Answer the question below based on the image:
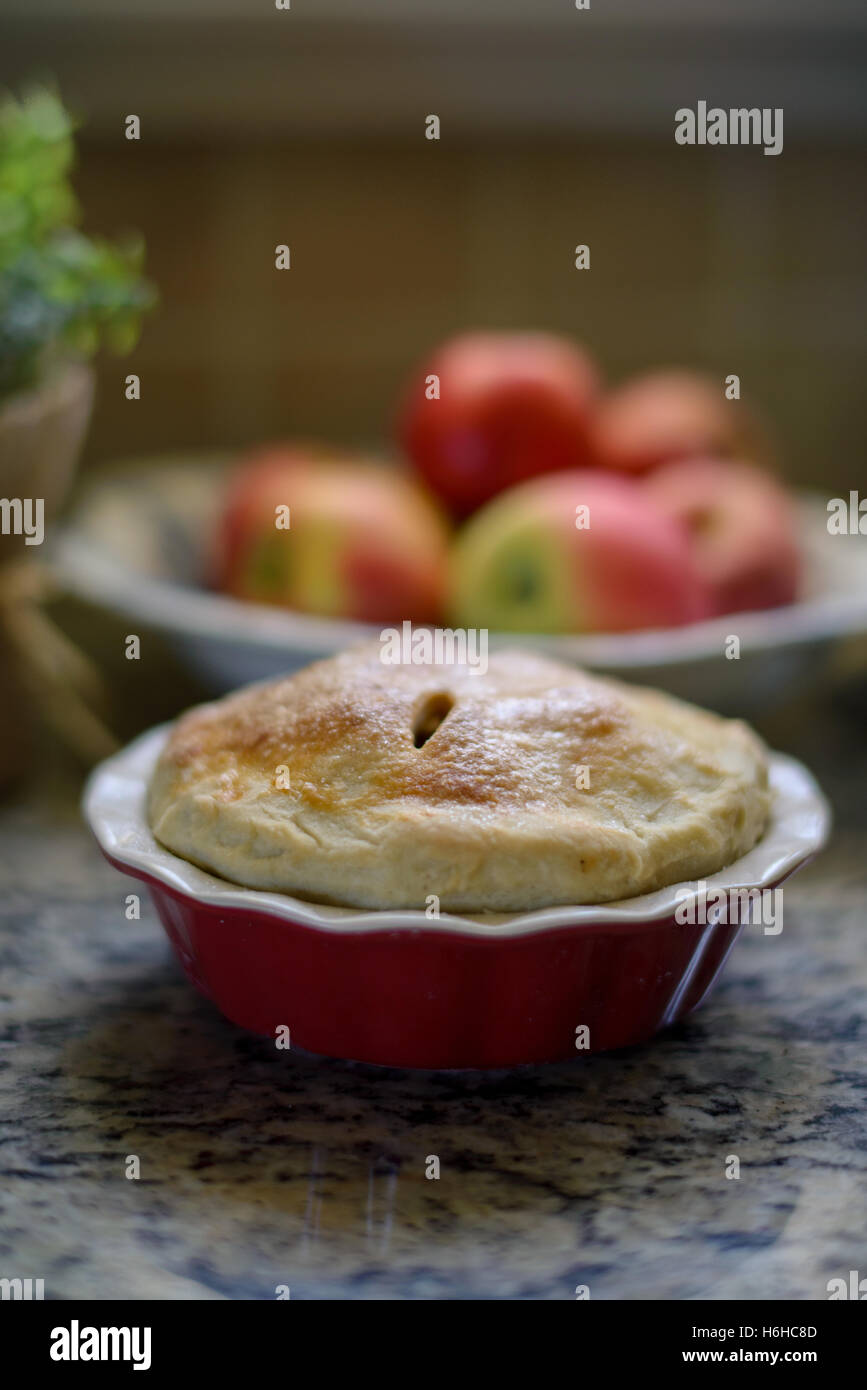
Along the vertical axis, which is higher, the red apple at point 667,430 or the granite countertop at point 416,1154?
the red apple at point 667,430

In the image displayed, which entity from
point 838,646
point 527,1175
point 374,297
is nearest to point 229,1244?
point 527,1175

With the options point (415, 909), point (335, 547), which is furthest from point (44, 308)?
point (415, 909)

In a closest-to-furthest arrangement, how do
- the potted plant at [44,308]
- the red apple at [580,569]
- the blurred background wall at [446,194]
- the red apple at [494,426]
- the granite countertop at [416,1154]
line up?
the granite countertop at [416,1154], the potted plant at [44,308], the red apple at [580,569], the red apple at [494,426], the blurred background wall at [446,194]

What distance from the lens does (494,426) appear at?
1.18 metres

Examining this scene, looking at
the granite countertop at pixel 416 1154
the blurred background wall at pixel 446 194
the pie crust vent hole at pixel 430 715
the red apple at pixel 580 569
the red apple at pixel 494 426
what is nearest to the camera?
the granite countertop at pixel 416 1154

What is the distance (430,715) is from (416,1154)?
0.78 ft

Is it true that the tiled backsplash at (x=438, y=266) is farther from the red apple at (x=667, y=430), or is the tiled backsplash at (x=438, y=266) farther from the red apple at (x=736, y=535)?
the red apple at (x=736, y=535)

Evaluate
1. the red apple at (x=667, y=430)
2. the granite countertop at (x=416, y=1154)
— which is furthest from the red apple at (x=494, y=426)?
the granite countertop at (x=416, y=1154)

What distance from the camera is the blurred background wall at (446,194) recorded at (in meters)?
1.51

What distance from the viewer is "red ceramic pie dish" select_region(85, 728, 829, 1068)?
0.60 m

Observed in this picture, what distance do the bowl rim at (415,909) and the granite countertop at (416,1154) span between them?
11 cm

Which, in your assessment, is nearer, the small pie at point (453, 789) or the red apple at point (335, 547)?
the small pie at point (453, 789)

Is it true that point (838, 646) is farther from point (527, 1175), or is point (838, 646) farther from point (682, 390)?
point (527, 1175)

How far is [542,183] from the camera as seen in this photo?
1601 mm
